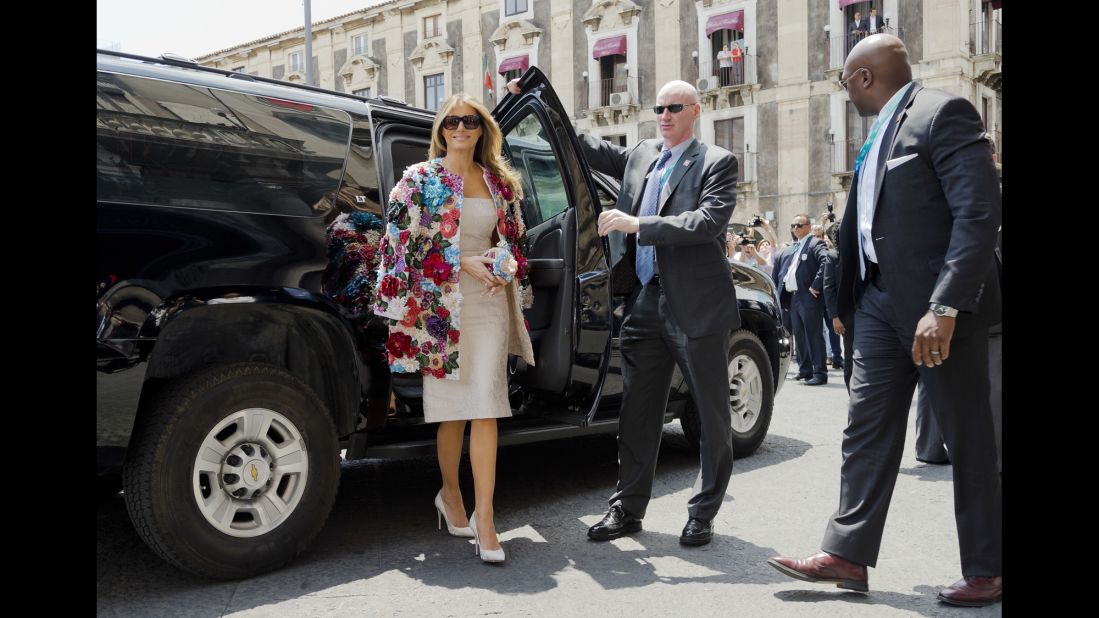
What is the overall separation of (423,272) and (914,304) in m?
1.89

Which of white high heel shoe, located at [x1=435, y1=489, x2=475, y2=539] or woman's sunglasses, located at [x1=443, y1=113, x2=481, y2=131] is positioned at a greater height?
woman's sunglasses, located at [x1=443, y1=113, x2=481, y2=131]

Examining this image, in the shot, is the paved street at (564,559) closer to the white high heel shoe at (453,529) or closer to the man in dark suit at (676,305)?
the white high heel shoe at (453,529)

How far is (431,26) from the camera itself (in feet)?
115

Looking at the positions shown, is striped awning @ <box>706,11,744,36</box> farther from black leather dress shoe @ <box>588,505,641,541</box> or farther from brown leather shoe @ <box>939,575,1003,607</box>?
brown leather shoe @ <box>939,575,1003,607</box>

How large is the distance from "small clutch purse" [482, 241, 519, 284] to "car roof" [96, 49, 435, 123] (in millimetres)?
880

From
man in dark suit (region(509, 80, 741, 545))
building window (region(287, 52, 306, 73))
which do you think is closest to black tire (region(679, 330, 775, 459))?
man in dark suit (region(509, 80, 741, 545))

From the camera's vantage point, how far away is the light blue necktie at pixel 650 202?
13.6ft

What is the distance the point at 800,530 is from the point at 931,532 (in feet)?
1.89

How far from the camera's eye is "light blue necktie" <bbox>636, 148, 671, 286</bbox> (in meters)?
4.16

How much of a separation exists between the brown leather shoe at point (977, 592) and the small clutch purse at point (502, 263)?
6.68 ft

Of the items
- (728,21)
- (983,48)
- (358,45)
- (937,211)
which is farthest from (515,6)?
(937,211)

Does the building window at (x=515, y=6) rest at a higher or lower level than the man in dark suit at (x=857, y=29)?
higher

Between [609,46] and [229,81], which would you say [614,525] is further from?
[609,46]

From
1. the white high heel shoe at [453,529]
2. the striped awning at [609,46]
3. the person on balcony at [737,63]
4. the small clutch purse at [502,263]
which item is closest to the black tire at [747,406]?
the white high heel shoe at [453,529]
